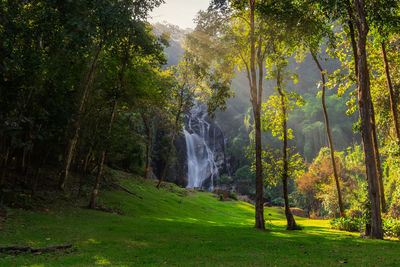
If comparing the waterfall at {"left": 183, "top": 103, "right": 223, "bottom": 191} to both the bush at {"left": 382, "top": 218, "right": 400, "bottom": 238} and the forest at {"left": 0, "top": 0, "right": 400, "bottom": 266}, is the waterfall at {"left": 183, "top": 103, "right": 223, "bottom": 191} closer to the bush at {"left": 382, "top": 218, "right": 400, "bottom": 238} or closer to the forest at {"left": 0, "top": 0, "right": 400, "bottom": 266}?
the forest at {"left": 0, "top": 0, "right": 400, "bottom": 266}

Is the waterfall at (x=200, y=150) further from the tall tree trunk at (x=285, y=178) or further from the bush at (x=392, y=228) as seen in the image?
the bush at (x=392, y=228)

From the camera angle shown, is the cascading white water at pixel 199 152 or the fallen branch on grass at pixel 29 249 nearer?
the fallen branch on grass at pixel 29 249

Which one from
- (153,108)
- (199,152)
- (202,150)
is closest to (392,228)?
(153,108)

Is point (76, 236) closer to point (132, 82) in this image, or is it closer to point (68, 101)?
point (68, 101)

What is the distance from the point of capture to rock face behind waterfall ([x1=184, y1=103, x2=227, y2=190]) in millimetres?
64500

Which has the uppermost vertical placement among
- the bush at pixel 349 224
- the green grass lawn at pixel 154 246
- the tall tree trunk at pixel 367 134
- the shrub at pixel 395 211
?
the tall tree trunk at pixel 367 134

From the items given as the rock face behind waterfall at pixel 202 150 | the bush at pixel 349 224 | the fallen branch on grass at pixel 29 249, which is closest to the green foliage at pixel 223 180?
the rock face behind waterfall at pixel 202 150

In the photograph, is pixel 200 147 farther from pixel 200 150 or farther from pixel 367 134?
pixel 367 134

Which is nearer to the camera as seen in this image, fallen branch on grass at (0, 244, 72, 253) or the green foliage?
fallen branch on grass at (0, 244, 72, 253)

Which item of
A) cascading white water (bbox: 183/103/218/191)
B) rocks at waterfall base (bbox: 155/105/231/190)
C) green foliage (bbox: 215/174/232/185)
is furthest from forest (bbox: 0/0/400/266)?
green foliage (bbox: 215/174/232/185)

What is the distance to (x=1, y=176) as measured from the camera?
15.1 metres

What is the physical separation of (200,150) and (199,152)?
75 centimetres

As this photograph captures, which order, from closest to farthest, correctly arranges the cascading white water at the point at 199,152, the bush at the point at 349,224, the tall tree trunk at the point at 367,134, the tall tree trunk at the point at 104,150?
the tall tree trunk at the point at 367,134
the tall tree trunk at the point at 104,150
the bush at the point at 349,224
the cascading white water at the point at 199,152

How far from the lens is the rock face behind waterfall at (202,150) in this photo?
212ft
